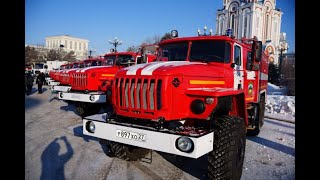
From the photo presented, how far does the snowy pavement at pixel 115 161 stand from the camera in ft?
13.9

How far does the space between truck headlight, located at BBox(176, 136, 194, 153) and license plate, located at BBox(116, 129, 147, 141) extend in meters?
0.47

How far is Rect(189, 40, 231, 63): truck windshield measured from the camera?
470 centimetres

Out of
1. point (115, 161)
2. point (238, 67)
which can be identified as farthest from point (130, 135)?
point (238, 67)

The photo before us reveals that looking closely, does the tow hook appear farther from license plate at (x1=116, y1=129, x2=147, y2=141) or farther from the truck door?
the truck door

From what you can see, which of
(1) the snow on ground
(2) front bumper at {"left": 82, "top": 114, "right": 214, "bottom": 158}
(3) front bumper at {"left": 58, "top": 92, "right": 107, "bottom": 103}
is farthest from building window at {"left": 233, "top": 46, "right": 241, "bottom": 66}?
(1) the snow on ground

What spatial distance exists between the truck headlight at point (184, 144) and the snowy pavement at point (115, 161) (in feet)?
3.69

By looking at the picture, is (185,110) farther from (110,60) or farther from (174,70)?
(110,60)

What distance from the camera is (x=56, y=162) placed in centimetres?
461

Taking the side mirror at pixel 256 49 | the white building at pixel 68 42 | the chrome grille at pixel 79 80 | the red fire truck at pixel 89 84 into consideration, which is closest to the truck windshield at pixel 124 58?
the red fire truck at pixel 89 84

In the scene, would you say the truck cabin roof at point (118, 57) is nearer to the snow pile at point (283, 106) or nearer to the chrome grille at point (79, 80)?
the chrome grille at point (79, 80)

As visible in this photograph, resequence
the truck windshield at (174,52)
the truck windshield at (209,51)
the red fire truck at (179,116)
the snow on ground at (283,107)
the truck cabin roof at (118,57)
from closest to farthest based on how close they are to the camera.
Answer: the red fire truck at (179,116) → the truck windshield at (209,51) → the truck windshield at (174,52) → the truck cabin roof at (118,57) → the snow on ground at (283,107)
